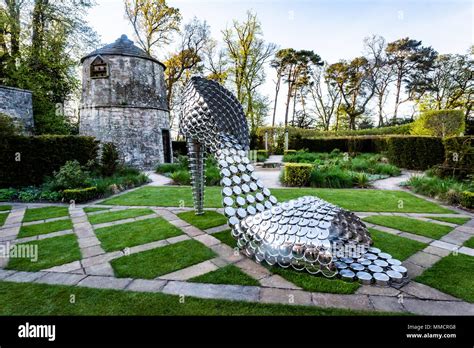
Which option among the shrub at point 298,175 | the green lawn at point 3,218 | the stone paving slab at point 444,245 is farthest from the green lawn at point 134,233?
the shrub at point 298,175

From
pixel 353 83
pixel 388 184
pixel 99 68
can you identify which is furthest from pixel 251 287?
pixel 353 83

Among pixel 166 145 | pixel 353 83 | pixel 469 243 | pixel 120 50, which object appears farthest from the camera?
pixel 353 83

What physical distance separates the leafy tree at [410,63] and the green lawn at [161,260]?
31.4m

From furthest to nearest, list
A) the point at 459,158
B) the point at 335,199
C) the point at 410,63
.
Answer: the point at 410,63, the point at 459,158, the point at 335,199

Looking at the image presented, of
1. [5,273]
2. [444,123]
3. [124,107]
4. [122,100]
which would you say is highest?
[122,100]

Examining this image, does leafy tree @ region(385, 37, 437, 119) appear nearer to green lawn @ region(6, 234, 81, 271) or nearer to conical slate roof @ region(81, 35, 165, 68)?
conical slate roof @ region(81, 35, 165, 68)

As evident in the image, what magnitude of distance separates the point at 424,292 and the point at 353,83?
1255 inches

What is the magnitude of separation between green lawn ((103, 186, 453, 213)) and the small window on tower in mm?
9121

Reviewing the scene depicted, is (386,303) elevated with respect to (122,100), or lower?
lower

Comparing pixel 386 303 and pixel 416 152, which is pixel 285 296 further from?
pixel 416 152

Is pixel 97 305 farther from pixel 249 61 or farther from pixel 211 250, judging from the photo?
pixel 249 61

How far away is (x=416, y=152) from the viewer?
1227 cm

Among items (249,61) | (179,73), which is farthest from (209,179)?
(249,61)

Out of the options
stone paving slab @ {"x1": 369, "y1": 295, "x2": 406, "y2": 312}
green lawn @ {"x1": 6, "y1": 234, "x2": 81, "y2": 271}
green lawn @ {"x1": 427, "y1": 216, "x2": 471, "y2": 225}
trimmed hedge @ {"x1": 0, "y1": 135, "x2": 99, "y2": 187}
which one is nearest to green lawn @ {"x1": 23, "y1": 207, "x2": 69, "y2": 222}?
green lawn @ {"x1": 6, "y1": 234, "x2": 81, "y2": 271}
